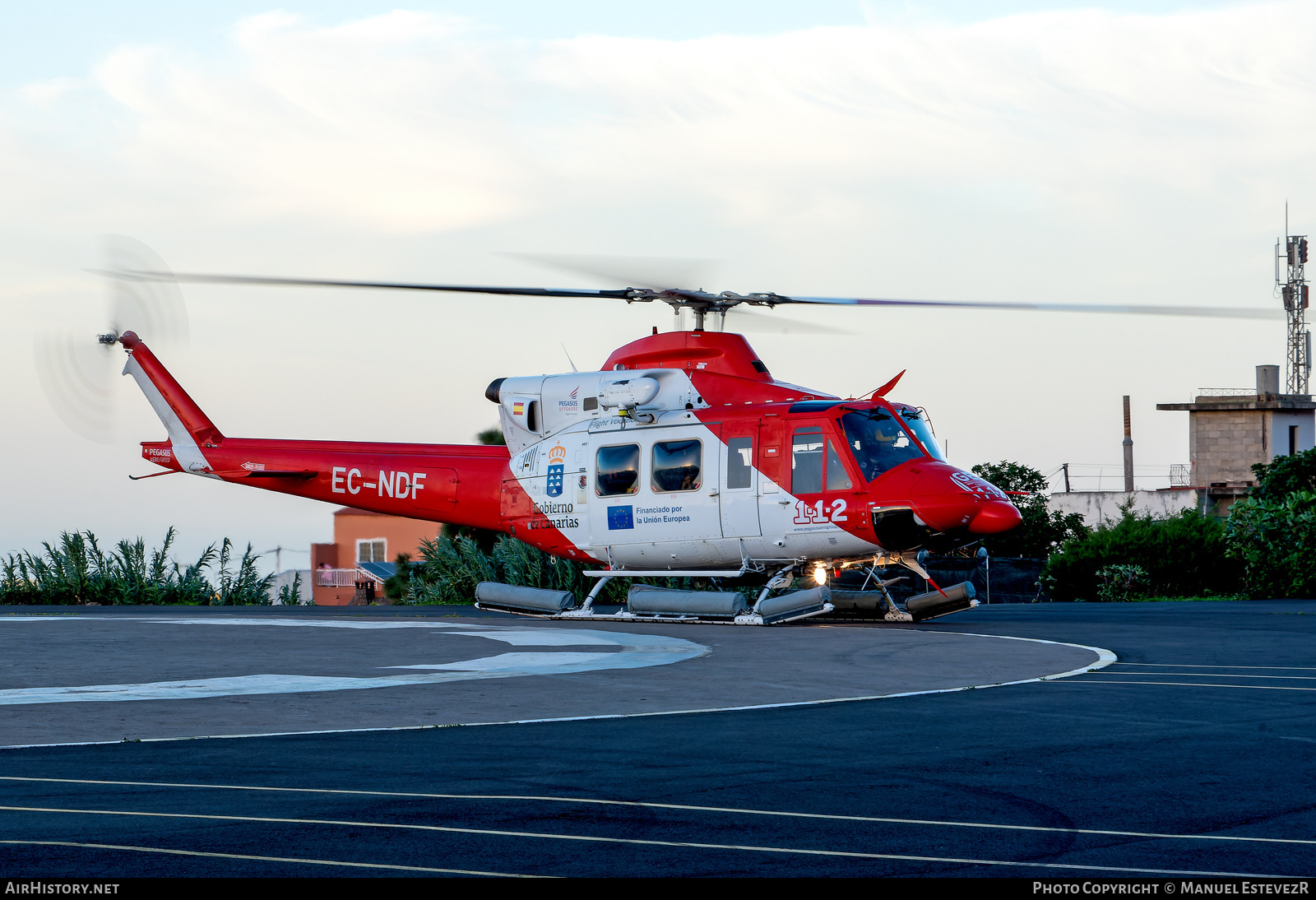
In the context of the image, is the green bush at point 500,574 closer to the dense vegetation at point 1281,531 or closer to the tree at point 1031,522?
the dense vegetation at point 1281,531

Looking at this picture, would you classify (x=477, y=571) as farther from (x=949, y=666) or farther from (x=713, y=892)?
(x=713, y=892)

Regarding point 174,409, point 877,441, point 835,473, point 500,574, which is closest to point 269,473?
point 174,409

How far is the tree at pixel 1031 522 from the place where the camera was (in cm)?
4744

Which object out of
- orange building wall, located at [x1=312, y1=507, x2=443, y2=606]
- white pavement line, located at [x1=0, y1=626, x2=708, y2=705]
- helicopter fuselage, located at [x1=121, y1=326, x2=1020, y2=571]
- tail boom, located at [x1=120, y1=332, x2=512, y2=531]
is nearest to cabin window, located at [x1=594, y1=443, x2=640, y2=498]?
helicopter fuselage, located at [x1=121, y1=326, x2=1020, y2=571]

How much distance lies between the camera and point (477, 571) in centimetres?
2717

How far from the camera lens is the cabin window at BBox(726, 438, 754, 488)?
63.3 ft

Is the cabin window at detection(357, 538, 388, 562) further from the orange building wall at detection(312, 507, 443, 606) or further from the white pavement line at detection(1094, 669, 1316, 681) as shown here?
the white pavement line at detection(1094, 669, 1316, 681)

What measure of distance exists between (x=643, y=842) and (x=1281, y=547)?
25588 millimetres

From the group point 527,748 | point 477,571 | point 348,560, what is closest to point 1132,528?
point 477,571

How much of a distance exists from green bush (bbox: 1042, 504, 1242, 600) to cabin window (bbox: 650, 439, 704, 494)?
58.7 feet

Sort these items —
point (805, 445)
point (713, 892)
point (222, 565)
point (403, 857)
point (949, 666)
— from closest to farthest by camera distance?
1. point (713, 892)
2. point (403, 857)
3. point (949, 666)
4. point (805, 445)
5. point (222, 565)

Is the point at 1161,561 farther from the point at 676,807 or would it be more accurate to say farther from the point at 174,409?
the point at 676,807

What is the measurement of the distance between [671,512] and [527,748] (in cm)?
1224

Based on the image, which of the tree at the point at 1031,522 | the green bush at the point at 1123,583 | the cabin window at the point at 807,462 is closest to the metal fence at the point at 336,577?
the tree at the point at 1031,522
